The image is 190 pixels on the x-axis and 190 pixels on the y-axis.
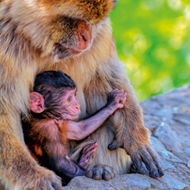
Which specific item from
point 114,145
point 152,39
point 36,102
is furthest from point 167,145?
point 152,39

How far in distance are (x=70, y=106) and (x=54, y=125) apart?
0.25m

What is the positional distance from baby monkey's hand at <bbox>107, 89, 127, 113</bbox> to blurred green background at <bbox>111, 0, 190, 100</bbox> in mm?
4235

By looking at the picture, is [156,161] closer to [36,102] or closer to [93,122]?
[93,122]

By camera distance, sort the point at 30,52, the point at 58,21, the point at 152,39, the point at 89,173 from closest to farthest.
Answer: the point at 58,21 → the point at 30,52 → the point at 89,173 → the point at 152,39

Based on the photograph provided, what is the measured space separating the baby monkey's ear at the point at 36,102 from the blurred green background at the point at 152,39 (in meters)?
4.73

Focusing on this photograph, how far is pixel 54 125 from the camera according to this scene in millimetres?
3562

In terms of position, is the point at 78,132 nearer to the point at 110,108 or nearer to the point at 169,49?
the point at 110,108

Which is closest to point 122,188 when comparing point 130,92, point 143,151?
point 143,151

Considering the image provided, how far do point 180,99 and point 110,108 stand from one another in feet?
10.3

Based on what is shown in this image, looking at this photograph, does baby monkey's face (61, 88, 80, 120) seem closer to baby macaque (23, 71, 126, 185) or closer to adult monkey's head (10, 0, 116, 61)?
baby macaque (23, 71, 126, 185)

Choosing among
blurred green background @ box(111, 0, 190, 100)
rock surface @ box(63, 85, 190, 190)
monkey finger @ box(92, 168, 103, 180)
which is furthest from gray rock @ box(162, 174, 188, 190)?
blurred green background @ box(111, 0, 190, 100)

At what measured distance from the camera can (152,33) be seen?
27.4 ft

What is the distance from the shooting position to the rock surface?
3.46 m

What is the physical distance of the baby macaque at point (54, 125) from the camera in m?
3.50
